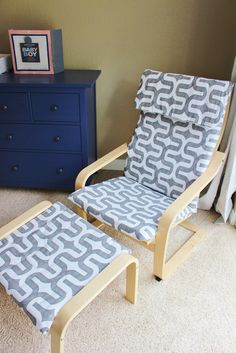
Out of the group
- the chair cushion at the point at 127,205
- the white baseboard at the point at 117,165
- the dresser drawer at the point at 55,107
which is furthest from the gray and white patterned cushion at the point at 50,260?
the white baseboard at the point at 117,165

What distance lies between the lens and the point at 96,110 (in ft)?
8.05

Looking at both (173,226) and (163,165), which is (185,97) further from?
(173,226)

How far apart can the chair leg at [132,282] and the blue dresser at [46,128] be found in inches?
37.9

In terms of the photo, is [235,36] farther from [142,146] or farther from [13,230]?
[13,230]

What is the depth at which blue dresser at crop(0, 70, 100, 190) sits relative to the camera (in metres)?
1.98

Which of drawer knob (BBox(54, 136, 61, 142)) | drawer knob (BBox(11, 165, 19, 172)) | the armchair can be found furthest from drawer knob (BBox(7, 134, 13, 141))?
the armchair

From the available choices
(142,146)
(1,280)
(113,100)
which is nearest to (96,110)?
(113,100)

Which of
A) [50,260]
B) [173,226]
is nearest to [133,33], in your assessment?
[173,226]

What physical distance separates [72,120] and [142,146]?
505mm

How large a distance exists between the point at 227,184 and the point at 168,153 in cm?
44

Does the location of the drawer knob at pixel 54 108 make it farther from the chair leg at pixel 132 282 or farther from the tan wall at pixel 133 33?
the chair leg at pixel 132 282

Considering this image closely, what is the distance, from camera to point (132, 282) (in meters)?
1.48

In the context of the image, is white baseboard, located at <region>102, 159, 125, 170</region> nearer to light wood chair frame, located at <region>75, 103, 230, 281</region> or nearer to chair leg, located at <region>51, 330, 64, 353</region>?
light wood chair frame, located at <region>75, 103, 230, 281</region>

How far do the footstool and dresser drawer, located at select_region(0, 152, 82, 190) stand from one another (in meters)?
0.57
